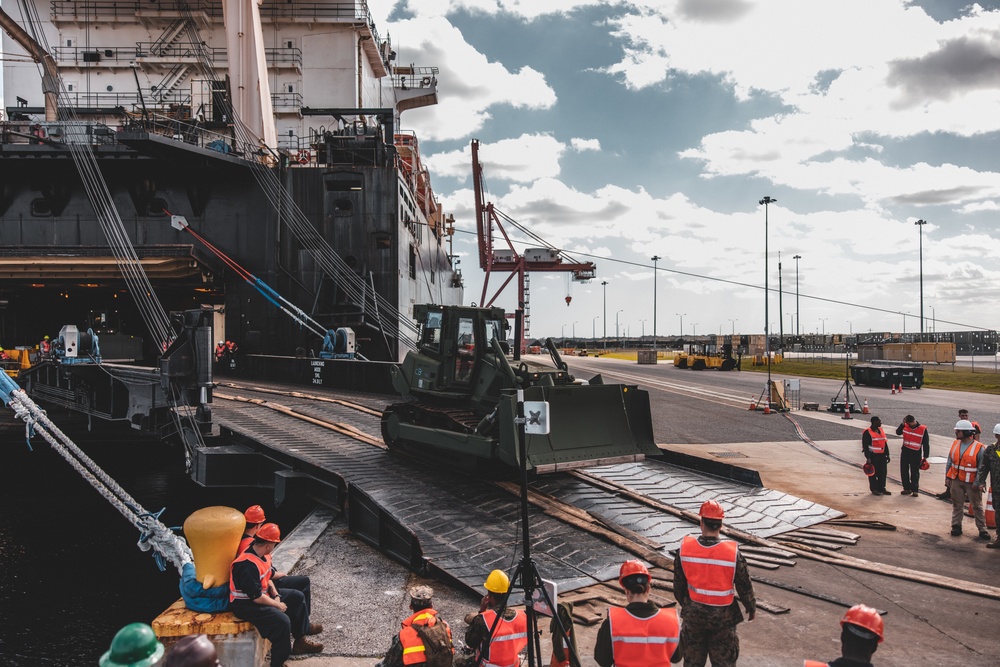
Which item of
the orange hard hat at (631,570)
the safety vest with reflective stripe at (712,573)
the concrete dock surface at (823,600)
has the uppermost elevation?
the orange hard hat at (631,570)

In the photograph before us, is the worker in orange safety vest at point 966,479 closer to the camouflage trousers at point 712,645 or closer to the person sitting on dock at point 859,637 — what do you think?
the camouflage trousers at point 712,645

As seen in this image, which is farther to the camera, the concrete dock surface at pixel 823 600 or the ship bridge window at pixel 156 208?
the ship bridge window at pixel 156 208

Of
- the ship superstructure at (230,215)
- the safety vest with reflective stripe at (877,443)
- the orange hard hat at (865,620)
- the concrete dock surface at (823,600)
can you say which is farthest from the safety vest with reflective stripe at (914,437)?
the ship superstructure at (230,215)

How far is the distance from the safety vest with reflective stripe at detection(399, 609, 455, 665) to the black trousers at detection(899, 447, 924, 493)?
1081 cm

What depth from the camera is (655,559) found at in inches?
326

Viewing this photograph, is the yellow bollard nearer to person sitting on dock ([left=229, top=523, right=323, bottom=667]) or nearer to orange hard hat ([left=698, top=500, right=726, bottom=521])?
person sitting on dock ([left=229, top=523, right=323, bottom=667])

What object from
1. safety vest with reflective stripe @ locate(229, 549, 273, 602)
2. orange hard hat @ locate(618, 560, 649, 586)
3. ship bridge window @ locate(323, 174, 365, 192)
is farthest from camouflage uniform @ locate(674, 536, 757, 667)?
ship bridge window @ locate(323, 174, 365, 192)

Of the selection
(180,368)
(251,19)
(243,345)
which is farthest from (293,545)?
(251,19)

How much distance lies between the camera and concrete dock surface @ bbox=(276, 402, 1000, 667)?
6.11 metres

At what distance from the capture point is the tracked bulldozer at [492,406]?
9992mm

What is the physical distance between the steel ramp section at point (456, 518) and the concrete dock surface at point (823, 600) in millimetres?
389

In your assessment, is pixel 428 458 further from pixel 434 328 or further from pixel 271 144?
pixel 271 144

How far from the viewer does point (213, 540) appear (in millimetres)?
5344

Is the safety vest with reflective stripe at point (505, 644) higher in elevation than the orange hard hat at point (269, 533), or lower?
lower
